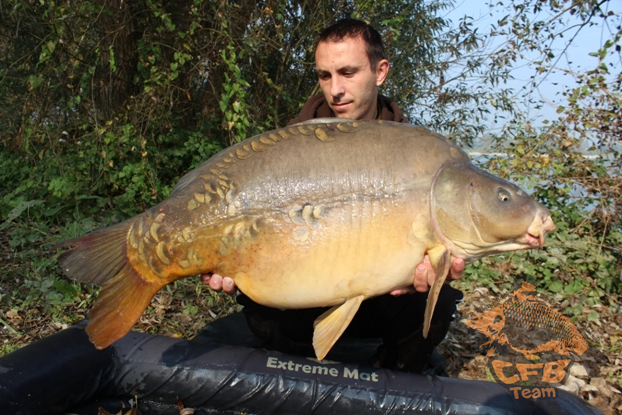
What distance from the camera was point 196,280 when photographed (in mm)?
2914

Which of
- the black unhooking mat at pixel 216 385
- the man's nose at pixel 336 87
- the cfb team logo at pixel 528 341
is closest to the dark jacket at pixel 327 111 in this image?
the man's nose at pixel 336 87

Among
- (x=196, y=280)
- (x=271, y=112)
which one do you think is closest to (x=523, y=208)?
(x=196, y=280)

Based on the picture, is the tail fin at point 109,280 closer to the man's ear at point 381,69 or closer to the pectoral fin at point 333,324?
the pectoral fin at point 333,324

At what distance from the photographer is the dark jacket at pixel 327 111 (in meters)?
2.30

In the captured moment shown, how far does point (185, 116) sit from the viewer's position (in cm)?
438

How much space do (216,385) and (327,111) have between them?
1.22 meters

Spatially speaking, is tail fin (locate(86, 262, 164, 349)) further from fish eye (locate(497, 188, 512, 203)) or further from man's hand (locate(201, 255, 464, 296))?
fish eye (locate(497, 188, 512, 203))

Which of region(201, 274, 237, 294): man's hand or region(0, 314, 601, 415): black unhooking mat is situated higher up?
region(201, 274, 237, 294): man's hand

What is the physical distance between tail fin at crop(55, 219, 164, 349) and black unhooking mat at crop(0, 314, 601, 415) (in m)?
0.47

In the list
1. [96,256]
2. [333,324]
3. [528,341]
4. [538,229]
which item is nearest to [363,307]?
[333,324]

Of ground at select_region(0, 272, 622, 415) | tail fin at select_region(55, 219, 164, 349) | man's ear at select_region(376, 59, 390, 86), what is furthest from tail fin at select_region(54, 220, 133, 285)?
man's ear at select_region(376, 59, 390, 86)

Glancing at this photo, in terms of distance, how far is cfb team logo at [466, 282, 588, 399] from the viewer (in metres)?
2.31

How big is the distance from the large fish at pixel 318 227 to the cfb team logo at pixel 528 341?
3.44ft

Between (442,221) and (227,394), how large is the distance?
1.01m
